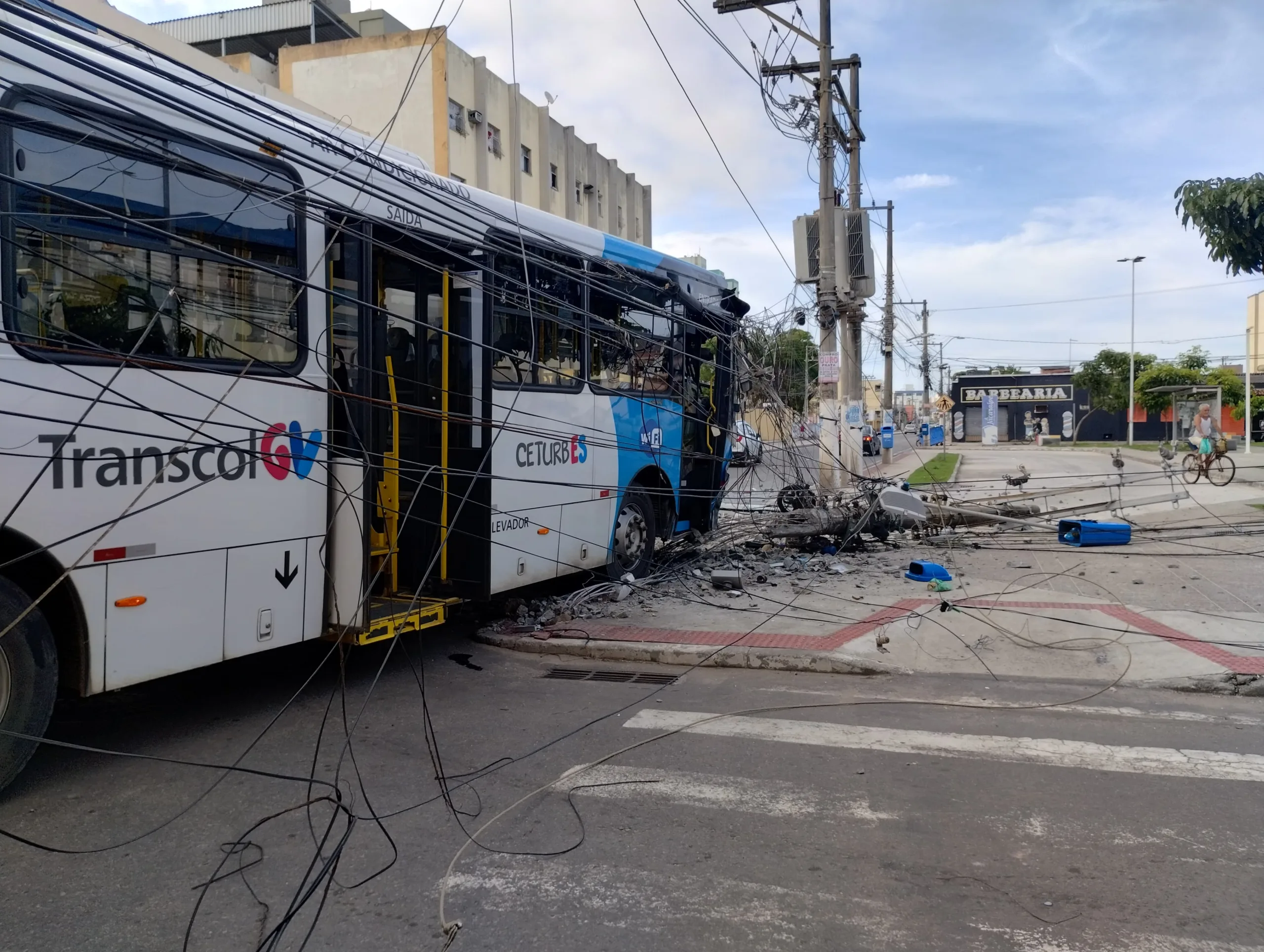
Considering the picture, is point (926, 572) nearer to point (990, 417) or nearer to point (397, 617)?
point (397, 617)

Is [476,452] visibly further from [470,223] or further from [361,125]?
[361,125]

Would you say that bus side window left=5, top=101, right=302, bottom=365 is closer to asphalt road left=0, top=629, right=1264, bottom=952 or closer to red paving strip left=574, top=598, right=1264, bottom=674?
asphalt road left=0, top=629, right=1264, bottom=952

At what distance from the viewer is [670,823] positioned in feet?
14.1

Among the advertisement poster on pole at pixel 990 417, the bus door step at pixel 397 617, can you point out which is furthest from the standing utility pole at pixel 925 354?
the bus door step at pixel 397 617

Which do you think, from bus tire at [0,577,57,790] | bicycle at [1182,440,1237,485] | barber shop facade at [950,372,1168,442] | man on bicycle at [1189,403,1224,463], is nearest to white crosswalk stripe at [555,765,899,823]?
bus tire at [0,577,57,790]

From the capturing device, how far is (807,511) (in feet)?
39.3


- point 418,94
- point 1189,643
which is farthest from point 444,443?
point 418,94

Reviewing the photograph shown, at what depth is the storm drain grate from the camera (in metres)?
6.87

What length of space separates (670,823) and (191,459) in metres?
3.07

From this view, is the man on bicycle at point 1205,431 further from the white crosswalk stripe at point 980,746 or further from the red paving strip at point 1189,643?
the white crosswalk stripe at point 980,746

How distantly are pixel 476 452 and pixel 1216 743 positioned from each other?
517 cm

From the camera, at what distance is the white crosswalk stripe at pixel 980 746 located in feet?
16.2

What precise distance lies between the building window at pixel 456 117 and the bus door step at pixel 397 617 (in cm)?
2695

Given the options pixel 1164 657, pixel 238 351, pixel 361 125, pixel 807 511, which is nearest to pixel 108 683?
pixel 238 351
